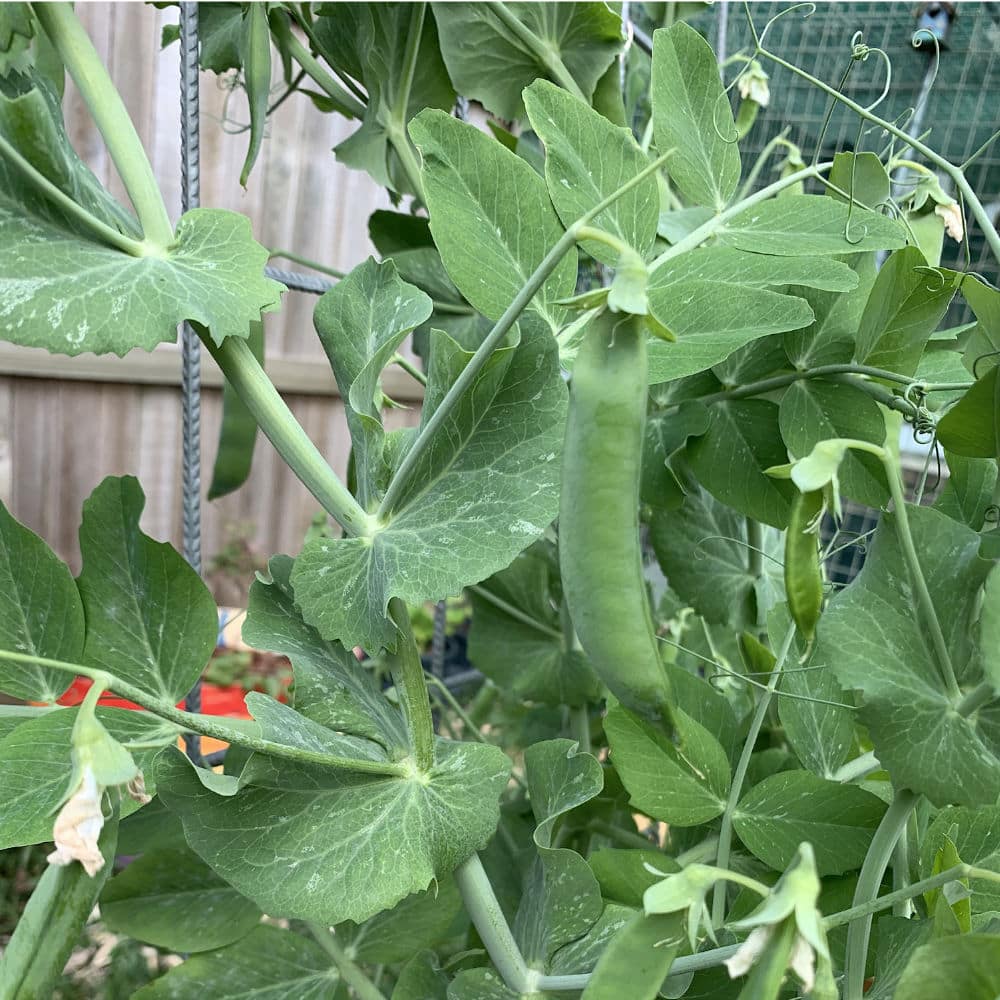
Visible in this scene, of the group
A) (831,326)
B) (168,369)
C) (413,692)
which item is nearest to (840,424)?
(831,326)

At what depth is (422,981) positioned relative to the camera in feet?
1.42

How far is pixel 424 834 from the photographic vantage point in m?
0.38

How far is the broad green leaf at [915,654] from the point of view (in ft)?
1.05

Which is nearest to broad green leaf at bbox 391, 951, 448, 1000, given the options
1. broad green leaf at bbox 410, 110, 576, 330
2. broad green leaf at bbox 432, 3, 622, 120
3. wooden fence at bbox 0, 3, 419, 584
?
broad green leaf at bbox 410, 110, 576, 330

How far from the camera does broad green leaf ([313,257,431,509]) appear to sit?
415 mm

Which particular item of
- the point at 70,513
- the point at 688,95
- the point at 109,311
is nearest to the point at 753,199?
the point at 688,95

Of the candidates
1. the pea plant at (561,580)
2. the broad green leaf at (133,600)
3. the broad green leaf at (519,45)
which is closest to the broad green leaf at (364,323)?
the pea plant at (561,580)

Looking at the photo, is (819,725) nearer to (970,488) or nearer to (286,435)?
(970,488)

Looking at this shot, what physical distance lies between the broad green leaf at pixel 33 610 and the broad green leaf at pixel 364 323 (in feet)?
0.53

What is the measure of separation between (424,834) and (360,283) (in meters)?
0.26

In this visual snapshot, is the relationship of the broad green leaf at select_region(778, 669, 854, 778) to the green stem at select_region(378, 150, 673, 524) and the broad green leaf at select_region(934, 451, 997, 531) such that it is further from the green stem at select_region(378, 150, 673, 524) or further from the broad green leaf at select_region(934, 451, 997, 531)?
the green stem at select_region(378, 150, 673, 524)

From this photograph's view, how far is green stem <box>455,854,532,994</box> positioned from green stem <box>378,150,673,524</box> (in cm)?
16

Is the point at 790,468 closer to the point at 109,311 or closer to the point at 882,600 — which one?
the point at 882,600

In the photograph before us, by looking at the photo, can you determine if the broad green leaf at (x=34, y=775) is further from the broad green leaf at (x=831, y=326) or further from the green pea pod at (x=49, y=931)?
the broad green leaf at (x=831, y=326)
